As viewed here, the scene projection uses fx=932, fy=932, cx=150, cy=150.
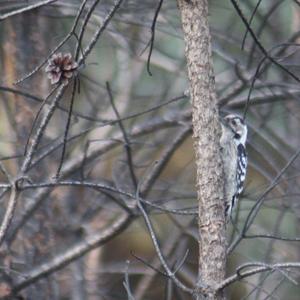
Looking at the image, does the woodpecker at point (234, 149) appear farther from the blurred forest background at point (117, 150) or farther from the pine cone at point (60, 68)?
the pine cone at point (60, 68)

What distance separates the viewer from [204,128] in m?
3.97

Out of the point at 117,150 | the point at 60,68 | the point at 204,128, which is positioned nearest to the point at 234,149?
the point at 204,128

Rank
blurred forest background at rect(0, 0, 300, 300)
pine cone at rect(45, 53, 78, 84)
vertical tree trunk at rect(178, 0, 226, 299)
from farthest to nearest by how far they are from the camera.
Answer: blurred forest background at rect(0, 0, 300, 300) → vertical tree trunk at rect(178, 0, 226, 299) → pine cone at rect(45, 53, 78, 84)

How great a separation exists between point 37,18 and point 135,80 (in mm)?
1886

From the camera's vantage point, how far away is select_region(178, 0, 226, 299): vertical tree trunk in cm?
396

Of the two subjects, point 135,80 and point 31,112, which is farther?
point 135,80

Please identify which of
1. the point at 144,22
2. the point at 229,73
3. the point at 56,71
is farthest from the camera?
the point at 229,73

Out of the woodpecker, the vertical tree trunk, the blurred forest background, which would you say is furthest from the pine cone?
the woodpecker

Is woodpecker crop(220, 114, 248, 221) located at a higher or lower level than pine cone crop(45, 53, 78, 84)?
higher

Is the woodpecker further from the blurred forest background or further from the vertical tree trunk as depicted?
the vertical tree trunk

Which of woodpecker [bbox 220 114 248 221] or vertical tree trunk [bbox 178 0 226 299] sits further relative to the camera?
woodpecker [bbox 220 114 248 221]

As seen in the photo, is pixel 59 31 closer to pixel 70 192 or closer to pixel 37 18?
pixel 37 18

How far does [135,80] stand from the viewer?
8586 millimetres

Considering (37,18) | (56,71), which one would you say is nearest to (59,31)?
(37,18)
